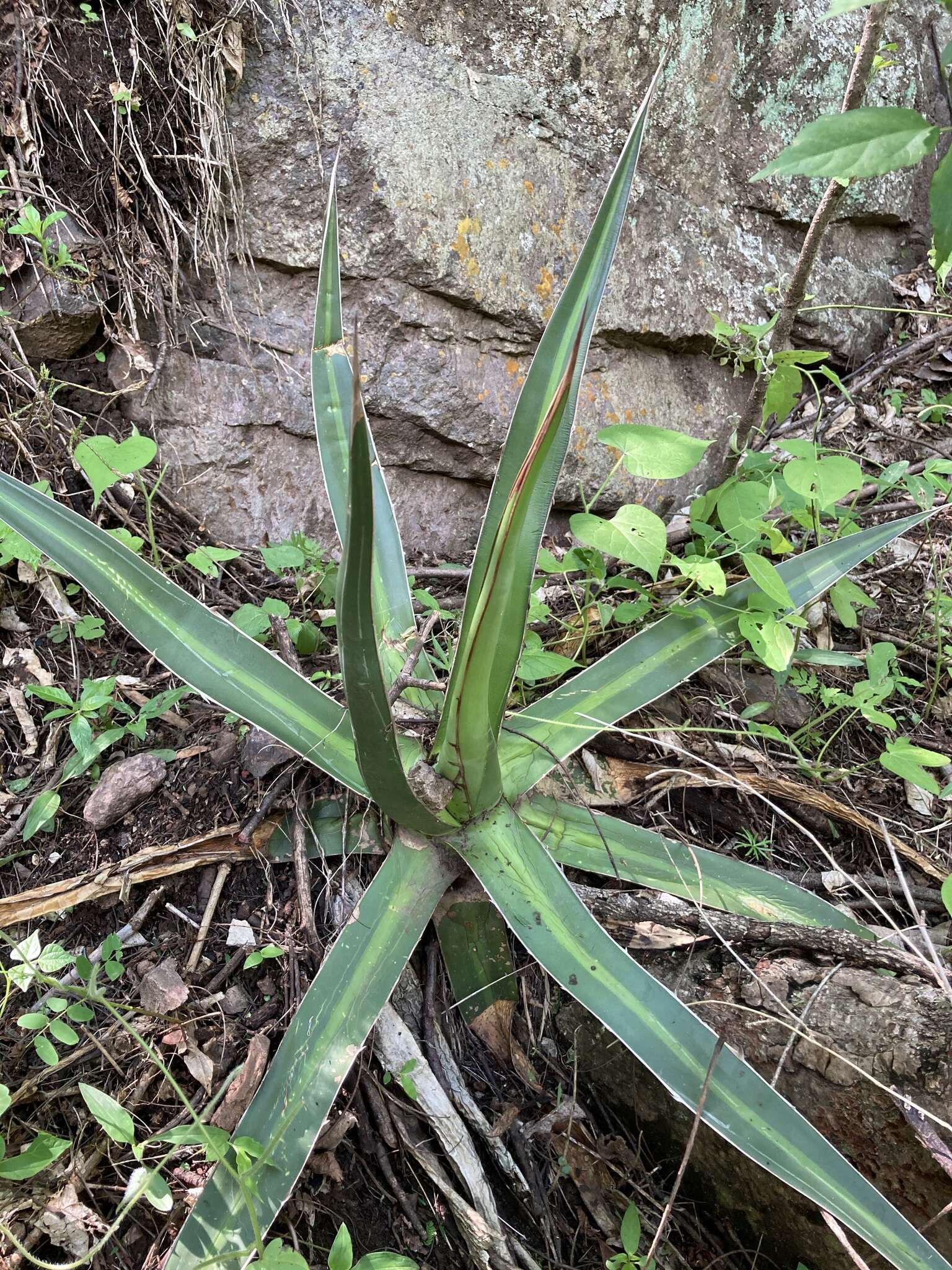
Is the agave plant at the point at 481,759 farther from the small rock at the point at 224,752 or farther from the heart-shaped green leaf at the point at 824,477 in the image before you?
the small rock at the point at 224,752

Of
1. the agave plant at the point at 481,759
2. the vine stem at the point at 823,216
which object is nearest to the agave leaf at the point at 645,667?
the agave plant at the point at 481,759

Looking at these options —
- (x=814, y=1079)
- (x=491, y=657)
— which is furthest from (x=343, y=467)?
(x=814, y=1079)

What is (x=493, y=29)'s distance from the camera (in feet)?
5.92

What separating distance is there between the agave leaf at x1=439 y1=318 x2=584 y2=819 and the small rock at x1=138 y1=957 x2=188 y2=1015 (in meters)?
0.43

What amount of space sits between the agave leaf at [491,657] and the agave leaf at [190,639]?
15 cm

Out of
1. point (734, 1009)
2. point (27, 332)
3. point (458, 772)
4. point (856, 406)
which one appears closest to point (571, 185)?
point (856, 406)

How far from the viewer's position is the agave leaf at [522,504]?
2.85 ft

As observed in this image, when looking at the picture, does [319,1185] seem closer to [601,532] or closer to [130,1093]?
[130,1093]

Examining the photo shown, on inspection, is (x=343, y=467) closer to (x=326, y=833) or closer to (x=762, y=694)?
(x=326, y=833)

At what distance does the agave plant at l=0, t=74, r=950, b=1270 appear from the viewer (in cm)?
79

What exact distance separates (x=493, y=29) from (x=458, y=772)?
1.74m

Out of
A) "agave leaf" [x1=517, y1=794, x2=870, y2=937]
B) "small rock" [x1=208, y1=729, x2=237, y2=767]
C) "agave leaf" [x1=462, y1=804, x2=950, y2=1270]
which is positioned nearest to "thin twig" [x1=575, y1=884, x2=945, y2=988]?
"agave leaf" [x1=517, y1=794, x2=870, y2=937]

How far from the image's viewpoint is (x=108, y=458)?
1278 mm

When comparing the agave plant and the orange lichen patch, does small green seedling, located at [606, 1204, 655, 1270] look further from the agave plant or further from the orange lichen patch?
the orange lichen patch
